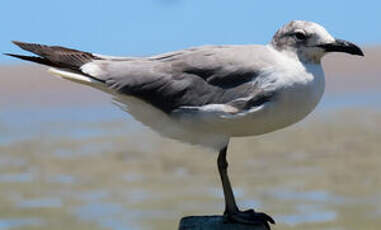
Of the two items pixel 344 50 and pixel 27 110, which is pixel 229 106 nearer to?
pixel 344 50

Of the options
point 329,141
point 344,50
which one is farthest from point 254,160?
point 344,50

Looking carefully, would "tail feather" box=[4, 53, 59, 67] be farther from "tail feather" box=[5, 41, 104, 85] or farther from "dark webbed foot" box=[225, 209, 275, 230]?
"dark webbed foot" box=[225, 209, 275, 230]

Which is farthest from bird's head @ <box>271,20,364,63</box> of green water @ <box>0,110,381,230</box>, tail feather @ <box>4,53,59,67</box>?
green water @ <box>0,110,381,230</box>

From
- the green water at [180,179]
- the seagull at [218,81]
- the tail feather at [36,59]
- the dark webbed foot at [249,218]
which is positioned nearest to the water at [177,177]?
the green water at [180,179]

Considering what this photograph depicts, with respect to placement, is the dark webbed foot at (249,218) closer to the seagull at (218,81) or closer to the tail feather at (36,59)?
the seagull at (218,81)

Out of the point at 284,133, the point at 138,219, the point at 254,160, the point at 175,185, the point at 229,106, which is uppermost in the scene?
the point at 284,133

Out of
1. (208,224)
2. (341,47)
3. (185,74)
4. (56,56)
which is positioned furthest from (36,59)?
(341,47)

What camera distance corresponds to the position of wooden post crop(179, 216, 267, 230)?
241 inches

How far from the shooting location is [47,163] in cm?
2267

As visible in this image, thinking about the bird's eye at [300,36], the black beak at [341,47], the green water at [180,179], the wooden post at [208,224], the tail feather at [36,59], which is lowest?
the wooden post at [208,224]

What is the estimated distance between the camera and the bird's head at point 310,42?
602 centimetres

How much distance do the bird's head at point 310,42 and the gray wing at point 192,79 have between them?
0.82 feet

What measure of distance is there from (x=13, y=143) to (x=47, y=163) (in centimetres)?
440

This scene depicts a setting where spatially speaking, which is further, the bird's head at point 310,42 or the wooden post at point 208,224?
the wooden post at point 208,224
